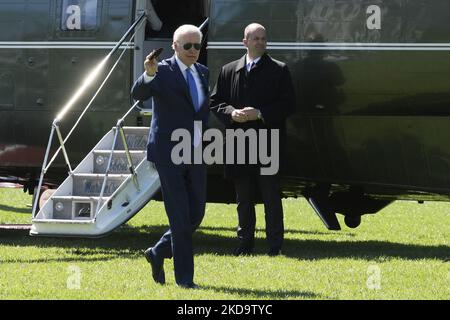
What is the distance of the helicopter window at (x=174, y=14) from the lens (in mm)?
12375

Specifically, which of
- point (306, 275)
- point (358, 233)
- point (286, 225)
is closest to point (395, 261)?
point (306, 275)

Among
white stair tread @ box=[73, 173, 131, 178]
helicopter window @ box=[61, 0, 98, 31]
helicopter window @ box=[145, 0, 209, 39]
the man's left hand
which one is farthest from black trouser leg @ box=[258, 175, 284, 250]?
helicopter window @ box=[61, 0, 98, 31]

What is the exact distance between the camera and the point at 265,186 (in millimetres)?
10617

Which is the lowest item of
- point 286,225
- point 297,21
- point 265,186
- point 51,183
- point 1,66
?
point 286,225

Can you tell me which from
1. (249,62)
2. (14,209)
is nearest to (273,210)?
(249,62)

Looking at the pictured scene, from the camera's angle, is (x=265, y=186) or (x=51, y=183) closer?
(x=265, y=186)

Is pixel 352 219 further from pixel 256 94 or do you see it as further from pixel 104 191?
pixel 104 191

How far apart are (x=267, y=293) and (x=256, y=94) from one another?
302 centimetres

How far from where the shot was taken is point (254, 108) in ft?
34.7

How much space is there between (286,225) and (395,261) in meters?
6.06

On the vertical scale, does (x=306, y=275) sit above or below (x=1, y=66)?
below

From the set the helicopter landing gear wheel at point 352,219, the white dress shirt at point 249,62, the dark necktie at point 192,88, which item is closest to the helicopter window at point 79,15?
the white dress shirt at point 249,62

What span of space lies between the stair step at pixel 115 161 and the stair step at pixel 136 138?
227mm
